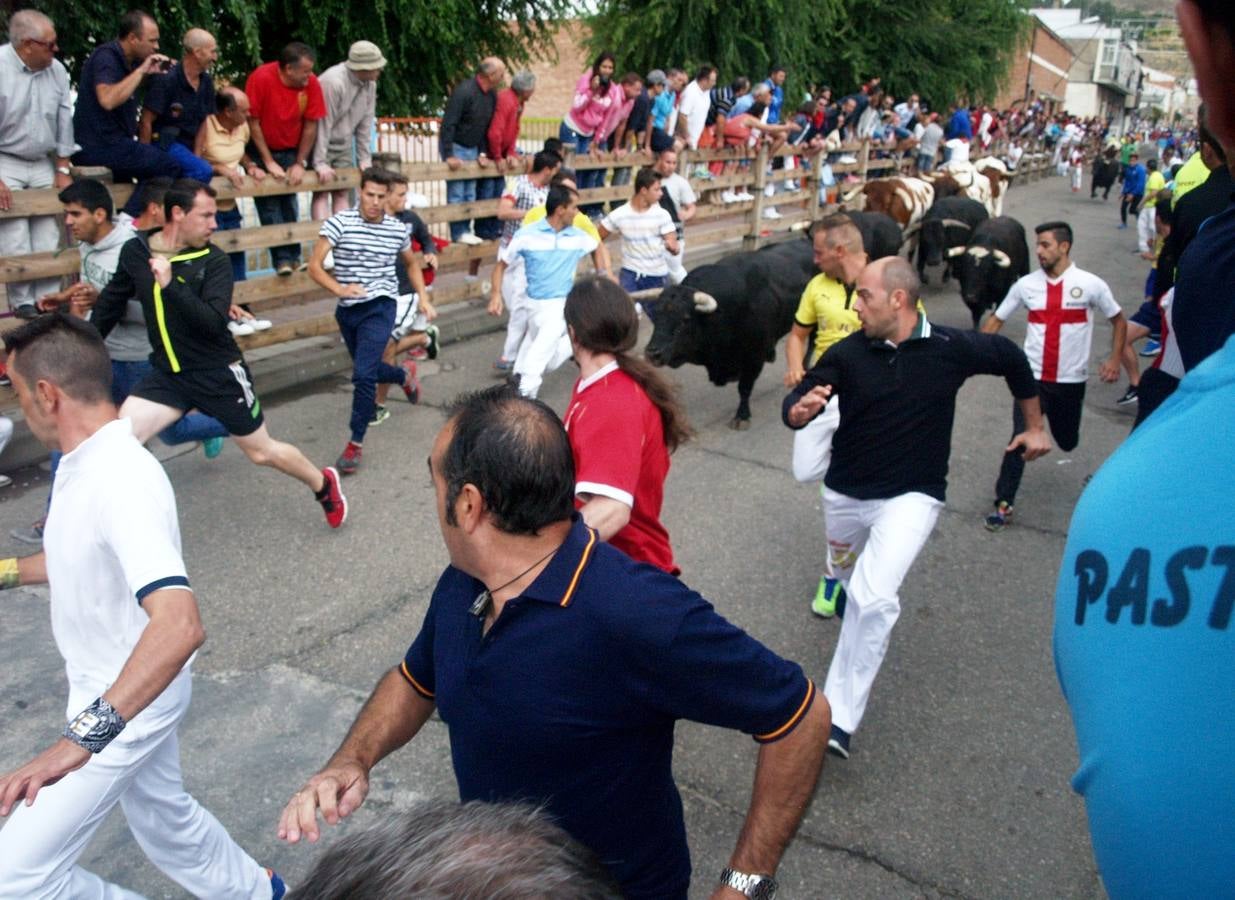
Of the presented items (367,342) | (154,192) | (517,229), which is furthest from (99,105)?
(517,229)

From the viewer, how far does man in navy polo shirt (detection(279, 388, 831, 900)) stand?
1.83 metres

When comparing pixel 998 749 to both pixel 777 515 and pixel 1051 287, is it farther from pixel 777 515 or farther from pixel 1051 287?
pixel 1051 287

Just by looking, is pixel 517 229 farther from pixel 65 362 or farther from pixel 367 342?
pixel 65 362

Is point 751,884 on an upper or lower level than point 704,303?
upper

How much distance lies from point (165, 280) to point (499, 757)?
405 centimetres

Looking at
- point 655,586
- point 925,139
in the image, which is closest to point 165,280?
point 655,586

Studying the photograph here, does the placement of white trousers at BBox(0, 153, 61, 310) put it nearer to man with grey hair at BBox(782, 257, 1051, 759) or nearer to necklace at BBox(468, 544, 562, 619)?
man with grey hair at BBox(782, 257, 1051, 759)

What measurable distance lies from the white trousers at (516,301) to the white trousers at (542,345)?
21 cm

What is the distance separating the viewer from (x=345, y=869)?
3.77ft

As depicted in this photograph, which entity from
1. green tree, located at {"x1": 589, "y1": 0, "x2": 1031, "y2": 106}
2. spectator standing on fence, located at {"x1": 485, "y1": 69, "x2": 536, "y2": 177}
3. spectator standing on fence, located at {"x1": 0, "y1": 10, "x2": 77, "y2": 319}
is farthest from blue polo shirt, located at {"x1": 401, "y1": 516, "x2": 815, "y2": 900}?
green tree, located at {"x1": 589, "y1": 0, "x2": 1031, "y2": 106}

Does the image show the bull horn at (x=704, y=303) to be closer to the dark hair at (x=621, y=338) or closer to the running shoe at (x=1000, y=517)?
the running shoe at (x=1000, y=517)

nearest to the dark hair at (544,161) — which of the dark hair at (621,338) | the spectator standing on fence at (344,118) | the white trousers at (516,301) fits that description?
the white trousers at (516,301)

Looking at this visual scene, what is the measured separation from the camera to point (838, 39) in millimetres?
25906

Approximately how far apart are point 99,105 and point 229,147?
49.6 inches
